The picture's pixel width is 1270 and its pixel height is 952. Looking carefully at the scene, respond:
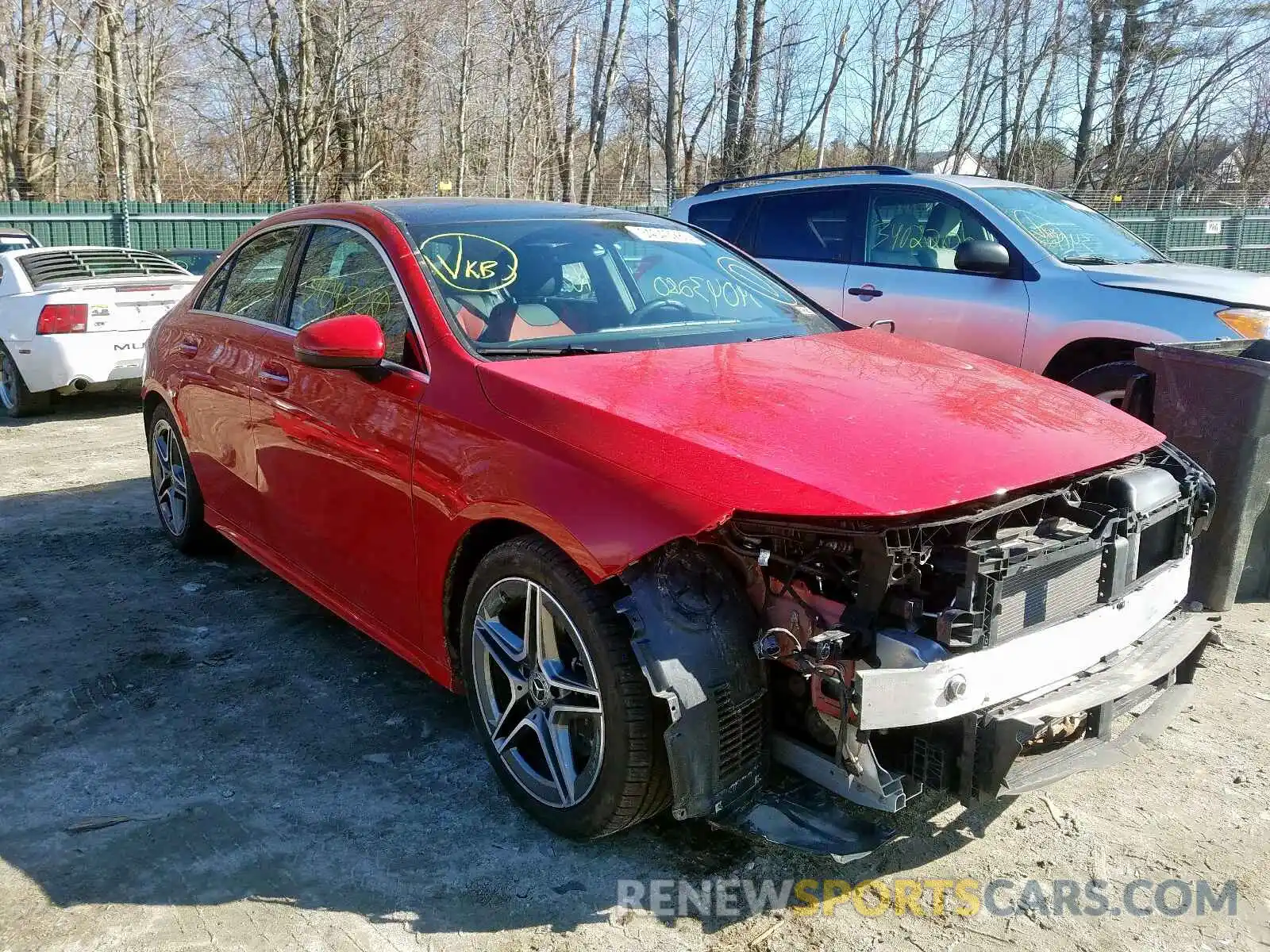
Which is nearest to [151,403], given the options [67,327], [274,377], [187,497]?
[187,497]

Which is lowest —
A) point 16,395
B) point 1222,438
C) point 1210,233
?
point 16,395

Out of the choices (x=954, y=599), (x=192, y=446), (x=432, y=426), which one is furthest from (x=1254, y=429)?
(x=192, y=446)

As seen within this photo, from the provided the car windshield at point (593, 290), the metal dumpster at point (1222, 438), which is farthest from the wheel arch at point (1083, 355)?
the car windshield at point (593, 290)

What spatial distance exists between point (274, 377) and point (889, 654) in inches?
106

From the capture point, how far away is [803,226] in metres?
7.56

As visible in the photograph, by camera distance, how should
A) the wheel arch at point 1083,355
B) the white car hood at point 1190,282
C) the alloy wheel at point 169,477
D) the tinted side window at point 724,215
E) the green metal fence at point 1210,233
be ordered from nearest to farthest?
the alloy wheel at point 169,477, the white car hood at point 1190,282, the wheel arch at point 1083,355, the tinted side window at point 724,215, the green metal fence at point 1210,233

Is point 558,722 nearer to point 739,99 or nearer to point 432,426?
point 432,426

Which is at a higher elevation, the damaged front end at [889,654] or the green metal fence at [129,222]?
the green metal fence at [129,222]

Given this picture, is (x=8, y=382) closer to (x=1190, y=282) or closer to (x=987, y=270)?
(x=987, y=270)

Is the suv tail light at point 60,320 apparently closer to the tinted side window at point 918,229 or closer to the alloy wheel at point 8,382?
the alloy wheel at point 8,382

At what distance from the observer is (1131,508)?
109 inches

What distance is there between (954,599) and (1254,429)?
233 cm

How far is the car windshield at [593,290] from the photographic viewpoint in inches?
134

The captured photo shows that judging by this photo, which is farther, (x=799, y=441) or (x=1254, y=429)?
(x=1254, y=429)
